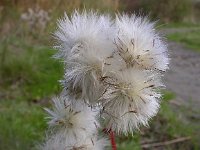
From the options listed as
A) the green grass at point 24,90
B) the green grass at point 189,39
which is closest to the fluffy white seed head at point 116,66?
the green grass at point 24,90

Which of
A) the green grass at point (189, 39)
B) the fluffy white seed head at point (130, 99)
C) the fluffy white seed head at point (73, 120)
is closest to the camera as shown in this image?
the fluffy white seed head at point (130, 99)

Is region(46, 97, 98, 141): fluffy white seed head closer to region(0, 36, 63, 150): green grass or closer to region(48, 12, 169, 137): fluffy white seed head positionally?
region(48, 12, 169, 137): fluffy white seed head

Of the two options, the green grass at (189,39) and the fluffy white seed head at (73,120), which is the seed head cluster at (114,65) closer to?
the fluffy white seed head at (73,120)

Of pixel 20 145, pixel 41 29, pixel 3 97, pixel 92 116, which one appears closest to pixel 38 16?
pixel 41 29

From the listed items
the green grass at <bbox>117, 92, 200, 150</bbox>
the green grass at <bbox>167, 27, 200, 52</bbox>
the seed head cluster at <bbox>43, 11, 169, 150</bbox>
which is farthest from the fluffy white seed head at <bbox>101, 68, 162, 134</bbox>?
the green grass at <bbox>167, 27, 200, 52</bbox>

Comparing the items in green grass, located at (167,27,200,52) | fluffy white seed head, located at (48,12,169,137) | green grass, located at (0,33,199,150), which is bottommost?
fluffy white seed head, located at (48,12,169,137)

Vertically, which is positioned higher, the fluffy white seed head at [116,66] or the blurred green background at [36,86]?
the blurred green background at [36,86]

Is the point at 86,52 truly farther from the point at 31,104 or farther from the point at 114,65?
the point at 31,104
